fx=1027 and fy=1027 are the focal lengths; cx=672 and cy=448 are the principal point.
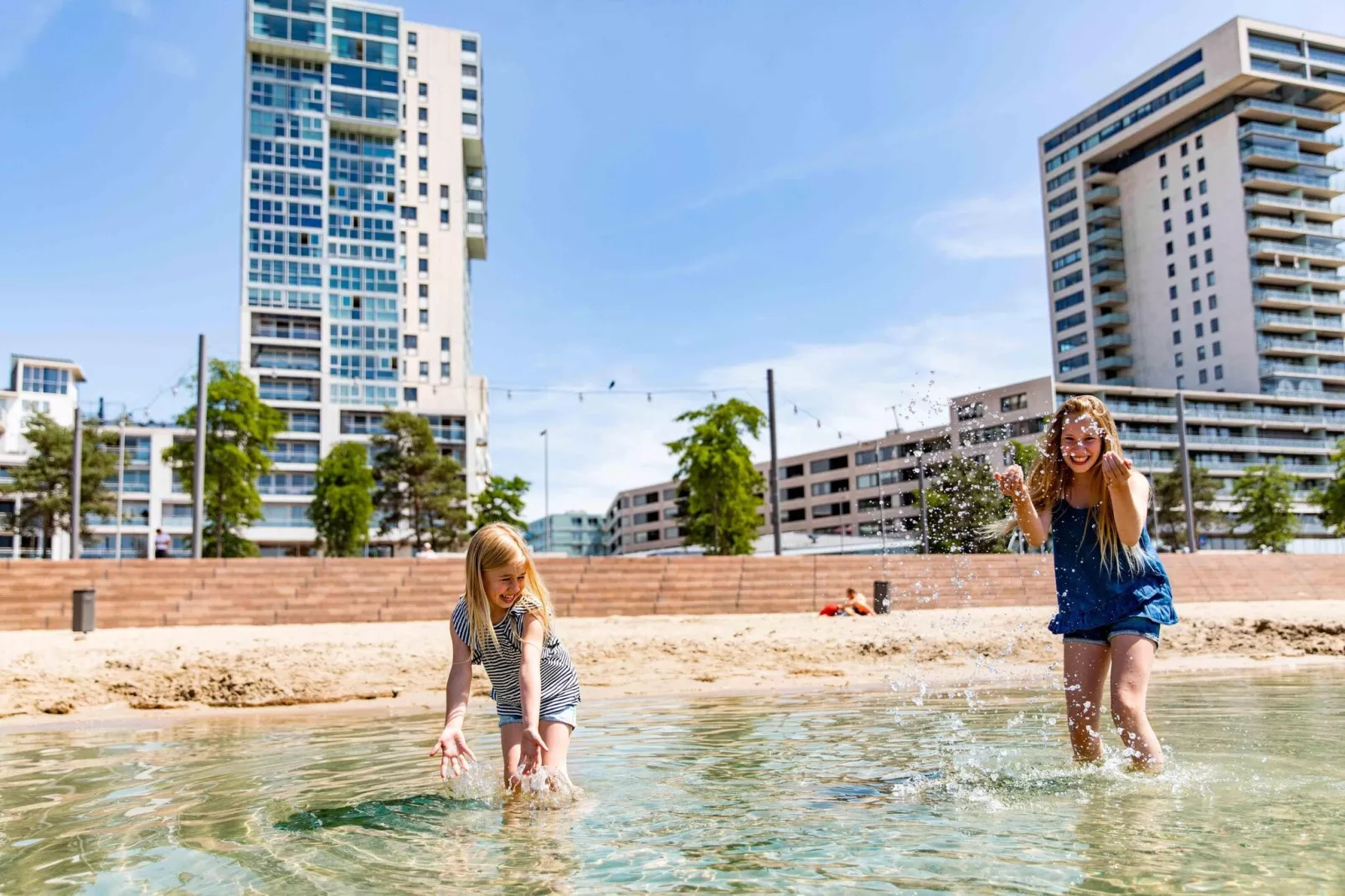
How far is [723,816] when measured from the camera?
4555 mm

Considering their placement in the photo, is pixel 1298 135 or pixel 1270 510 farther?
pixel 1298 135

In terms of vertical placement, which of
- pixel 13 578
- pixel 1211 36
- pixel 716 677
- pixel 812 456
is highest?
pixel 1211 36

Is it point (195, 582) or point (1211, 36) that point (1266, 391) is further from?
point (195, 582)

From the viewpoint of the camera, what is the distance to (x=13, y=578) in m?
19.2

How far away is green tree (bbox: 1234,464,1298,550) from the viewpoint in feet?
223

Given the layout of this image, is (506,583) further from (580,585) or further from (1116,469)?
(580,585)

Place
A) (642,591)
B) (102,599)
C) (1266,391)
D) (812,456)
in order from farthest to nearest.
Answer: (812,456) < (1266,391) < (642,591) < (102,599)

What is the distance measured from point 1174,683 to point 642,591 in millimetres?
12619

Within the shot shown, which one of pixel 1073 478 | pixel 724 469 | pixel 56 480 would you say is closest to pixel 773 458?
pixel 724 469

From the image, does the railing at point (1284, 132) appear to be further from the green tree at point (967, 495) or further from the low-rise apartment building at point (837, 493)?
the green tree at point (967, 495)

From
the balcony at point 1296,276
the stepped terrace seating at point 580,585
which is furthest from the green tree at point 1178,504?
the stepped terrace seating at point 580,585

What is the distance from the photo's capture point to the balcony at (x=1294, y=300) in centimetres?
8712

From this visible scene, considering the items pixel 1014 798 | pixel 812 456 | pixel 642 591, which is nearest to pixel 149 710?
pixel 1014 798

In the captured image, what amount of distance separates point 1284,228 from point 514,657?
100690 mm
